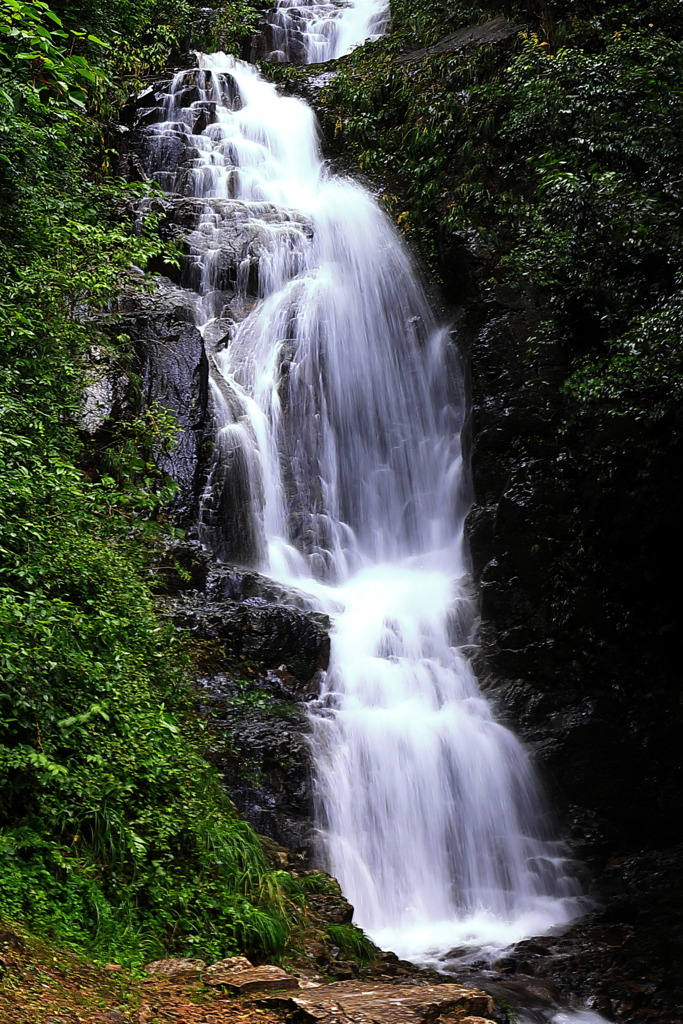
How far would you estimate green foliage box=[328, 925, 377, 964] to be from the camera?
6283mm

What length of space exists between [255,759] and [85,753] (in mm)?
3188

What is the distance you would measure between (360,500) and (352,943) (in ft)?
24.9

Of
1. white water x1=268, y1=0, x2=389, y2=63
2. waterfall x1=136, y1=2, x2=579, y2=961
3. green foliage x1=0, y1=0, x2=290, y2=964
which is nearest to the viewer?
green foliage x1=0, y1=0, x2=290, y2=964

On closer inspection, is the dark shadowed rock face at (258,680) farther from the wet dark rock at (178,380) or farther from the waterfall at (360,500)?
the wet dark rock at (178,380)

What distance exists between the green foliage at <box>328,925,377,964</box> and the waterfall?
1.24 m

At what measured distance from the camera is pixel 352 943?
635cm

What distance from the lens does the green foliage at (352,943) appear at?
628 centimetres

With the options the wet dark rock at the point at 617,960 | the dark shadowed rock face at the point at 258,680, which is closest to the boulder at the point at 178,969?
the wet dark rock at the point at 617,960

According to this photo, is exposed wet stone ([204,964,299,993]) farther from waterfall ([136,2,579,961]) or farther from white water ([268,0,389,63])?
white water ([268,0,389,63])

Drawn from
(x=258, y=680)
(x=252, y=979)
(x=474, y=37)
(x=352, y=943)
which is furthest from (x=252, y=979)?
(x=474, y=37)

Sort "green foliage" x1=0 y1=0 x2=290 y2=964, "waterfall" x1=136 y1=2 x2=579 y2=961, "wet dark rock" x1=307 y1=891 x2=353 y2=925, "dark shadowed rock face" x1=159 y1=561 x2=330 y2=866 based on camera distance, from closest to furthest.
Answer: "green foliage" x1=0 y1=0 x2=290 y2=964
"wet dark rock" x1=307 y1=891 x2=353 y2=925
"dark shadowed rock face" x1=159 y1=561 x2=330 y2=866
"waterfall" x1=136 y1=2 x2=579 y2=961

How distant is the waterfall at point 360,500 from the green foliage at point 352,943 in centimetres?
124

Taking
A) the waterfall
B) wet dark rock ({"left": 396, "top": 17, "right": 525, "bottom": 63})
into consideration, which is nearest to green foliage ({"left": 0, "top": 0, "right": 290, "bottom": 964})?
the waterfall

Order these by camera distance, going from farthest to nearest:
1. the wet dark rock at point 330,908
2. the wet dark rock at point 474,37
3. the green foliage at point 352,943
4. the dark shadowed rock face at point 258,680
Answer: the wet dark rock at point 474,37
the dark shadowed rock face at point 258,680
the wet dark rock at point 330,908
the green foliage at point 352,943
